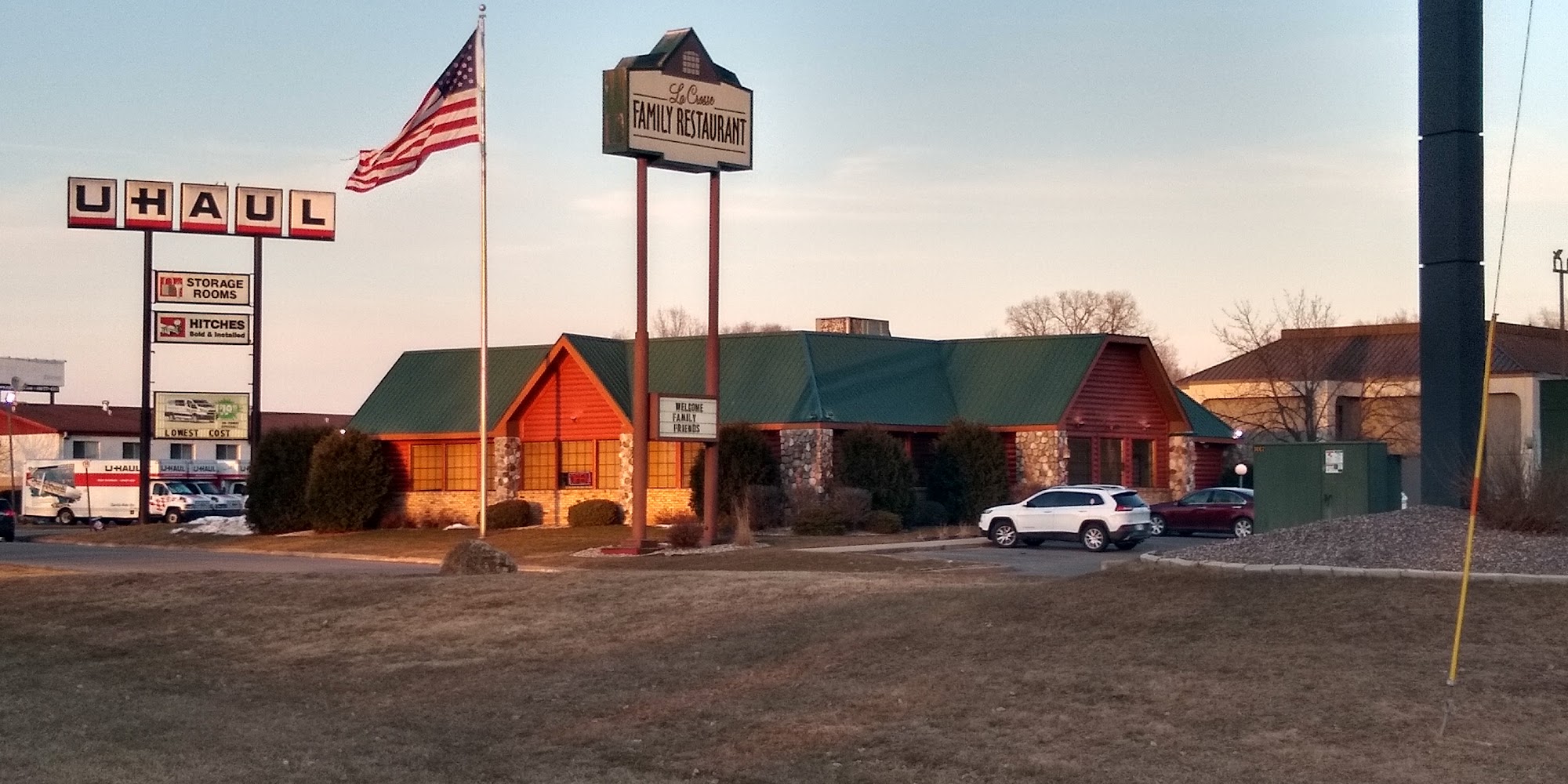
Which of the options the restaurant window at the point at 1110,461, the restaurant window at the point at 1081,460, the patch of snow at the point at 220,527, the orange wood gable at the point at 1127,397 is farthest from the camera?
the patch of snow at the point at 220,527

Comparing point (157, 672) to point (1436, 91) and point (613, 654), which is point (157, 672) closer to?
point (613, 654)

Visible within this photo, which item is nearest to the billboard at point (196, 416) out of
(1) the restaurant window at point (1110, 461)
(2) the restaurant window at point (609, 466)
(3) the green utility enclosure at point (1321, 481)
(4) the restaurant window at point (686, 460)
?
(2) the restaurant window at point (609, 466)

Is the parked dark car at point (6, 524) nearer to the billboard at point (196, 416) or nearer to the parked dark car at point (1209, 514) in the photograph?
the billboard at point (196, 416)

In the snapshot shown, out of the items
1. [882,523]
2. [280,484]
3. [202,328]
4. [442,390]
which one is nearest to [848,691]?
[882,523]

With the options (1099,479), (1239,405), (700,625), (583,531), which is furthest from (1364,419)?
(700,625)

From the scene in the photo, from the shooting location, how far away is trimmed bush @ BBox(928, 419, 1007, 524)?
43.2 meters

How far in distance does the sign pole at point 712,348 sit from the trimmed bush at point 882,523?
5.72m

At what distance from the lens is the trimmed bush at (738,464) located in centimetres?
4028

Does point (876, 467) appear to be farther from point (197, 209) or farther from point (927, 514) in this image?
point (197, 209)

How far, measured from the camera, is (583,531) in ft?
137

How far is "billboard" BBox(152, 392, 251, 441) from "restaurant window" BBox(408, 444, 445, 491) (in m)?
9.35

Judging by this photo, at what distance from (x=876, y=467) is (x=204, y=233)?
24.6 metres

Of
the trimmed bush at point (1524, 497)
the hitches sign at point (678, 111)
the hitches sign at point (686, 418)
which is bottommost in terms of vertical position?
the trimmed bush at point (1524, 497)

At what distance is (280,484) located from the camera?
48219 mm
